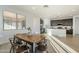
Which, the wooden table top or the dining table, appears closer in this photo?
the dining table

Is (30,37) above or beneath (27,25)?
beneath

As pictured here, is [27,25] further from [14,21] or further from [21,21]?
[14,21]

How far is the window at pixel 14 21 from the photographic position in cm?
258

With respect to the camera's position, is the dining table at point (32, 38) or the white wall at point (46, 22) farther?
the white wall at point (46, 22)

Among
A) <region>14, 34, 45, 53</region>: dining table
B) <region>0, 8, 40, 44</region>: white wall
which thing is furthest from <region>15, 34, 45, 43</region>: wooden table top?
<region>0, 8, 40, 44</region>: white wall

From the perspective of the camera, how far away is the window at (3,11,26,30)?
258cm

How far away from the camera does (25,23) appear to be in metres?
2.76

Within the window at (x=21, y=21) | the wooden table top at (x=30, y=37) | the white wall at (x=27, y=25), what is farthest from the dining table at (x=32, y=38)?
the window at (x=21, y=21)

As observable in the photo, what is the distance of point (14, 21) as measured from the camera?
8.55 ft

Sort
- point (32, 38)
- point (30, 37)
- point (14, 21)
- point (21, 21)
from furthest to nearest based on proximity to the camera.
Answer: point (30, 37) < point (32, 38) < point (21, 21) < point (14, 21)

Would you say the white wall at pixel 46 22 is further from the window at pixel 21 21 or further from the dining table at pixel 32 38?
the window at pixel 21 21

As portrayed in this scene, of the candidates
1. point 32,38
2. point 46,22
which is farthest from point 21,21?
point 46,22

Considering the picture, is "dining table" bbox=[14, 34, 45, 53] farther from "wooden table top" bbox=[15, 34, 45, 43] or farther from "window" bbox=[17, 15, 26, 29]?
"window" bbox=[17, 15, 26, 29]
